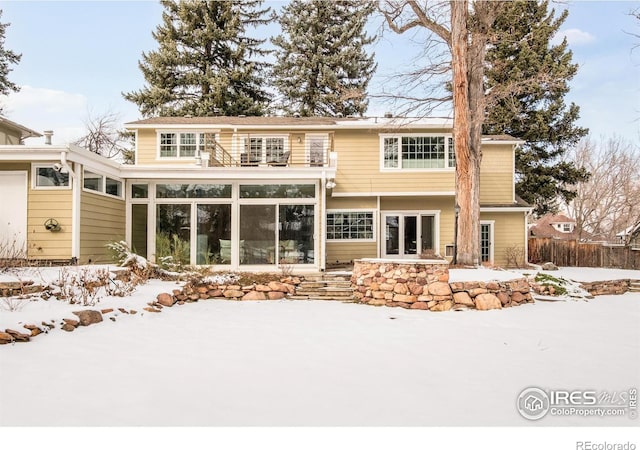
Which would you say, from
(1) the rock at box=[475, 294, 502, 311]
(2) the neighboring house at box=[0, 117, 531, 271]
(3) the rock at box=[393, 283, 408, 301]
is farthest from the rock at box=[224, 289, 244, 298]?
(1) the rock at box=[475, 294, 502, 311]

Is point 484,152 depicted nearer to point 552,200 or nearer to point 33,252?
point 552,200

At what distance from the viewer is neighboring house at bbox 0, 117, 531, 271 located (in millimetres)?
10977

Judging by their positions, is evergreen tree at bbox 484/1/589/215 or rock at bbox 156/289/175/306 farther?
evergreen tree at bbox 484/1/589/215

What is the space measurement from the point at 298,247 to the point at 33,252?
5992mm

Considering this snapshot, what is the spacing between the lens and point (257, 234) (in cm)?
1109

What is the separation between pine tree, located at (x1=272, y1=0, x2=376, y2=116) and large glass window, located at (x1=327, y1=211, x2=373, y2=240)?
1186cm

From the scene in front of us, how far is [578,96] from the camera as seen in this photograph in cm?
2003

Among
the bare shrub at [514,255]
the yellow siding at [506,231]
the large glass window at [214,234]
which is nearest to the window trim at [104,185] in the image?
the large glass window at [214,234]

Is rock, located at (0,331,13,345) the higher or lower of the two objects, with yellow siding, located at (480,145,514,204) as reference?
lower

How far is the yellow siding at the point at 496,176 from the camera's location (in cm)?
1505

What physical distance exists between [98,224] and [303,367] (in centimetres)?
751

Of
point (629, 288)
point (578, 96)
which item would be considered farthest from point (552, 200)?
point (629, 288)

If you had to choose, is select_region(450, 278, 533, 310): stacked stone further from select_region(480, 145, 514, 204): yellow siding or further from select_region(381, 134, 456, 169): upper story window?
select_region(480, 145, 514, 204): yellow siding

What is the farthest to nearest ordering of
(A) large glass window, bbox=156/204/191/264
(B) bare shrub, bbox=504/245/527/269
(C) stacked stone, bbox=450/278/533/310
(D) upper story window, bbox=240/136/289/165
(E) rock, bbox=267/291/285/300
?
1. (D) upper story window, bbox=240/136/289/165
2. (B) bare shrub, bbox=504/245/527/269
3. (A) large glass window, bbox=156/204/191/264
4. (E) rock, bbox=267/291/285/300
5. (C) stacked stone, bbox=450/278/533/310
